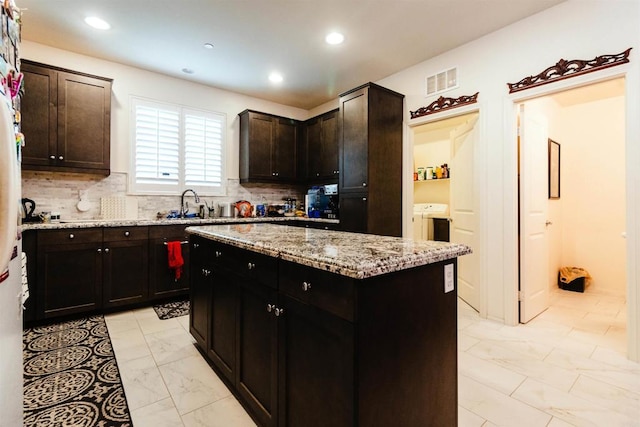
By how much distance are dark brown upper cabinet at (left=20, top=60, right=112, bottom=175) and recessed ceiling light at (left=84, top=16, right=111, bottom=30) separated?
635mm

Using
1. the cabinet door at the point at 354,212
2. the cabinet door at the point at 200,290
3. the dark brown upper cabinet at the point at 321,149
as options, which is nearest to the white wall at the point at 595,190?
the cabinet door at the point at 354,212

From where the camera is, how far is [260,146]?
4.67 metres

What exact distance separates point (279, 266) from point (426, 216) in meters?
4.54

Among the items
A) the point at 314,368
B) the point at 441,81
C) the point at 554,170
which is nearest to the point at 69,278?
the point at 314,368

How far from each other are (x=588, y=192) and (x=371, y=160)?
3272 millimetres

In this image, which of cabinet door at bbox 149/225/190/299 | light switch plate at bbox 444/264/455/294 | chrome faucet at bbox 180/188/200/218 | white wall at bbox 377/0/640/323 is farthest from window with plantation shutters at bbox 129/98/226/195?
light switch plate at bbox 444/264/455/294

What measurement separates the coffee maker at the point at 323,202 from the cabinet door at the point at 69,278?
9.27 feet

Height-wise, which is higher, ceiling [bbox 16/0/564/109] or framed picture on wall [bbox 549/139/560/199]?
ceiling [bbox 16/0/564/109]

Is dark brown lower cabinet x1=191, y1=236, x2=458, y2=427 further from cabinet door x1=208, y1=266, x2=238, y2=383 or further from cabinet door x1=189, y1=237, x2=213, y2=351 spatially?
cabinet door x1=189, y1=237, x2=213, y2=351

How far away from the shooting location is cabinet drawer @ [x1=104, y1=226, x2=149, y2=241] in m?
3.15

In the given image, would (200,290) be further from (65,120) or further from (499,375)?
(65,120)

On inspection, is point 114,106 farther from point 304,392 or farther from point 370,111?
point 304,392

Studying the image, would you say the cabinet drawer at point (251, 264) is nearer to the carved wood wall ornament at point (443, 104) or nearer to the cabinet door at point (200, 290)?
the cabinet door at point (200, 290)

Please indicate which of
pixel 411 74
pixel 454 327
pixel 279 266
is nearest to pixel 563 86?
pixel 411 74
